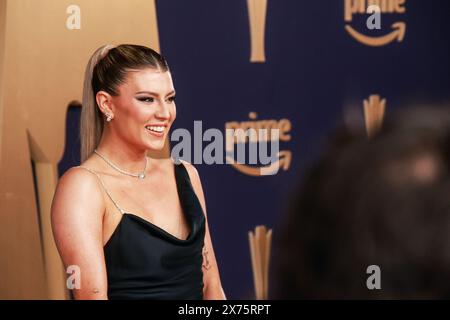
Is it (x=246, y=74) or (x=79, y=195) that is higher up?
(x=246, y=74)

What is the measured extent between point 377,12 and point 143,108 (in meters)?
1.14

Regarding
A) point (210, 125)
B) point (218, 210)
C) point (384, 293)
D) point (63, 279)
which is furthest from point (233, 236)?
point (384, 293)

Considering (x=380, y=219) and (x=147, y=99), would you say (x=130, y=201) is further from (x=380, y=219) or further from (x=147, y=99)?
(x=380, y=219)

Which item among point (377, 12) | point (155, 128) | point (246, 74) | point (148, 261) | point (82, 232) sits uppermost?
point (377, 12)

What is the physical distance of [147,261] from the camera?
1961 mm

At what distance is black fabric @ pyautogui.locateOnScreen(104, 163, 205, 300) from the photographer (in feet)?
6.40

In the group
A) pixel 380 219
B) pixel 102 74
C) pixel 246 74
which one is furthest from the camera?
pixel 246 74

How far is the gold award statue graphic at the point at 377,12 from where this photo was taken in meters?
2.78

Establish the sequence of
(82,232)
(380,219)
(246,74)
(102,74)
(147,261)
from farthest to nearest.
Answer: (246,74)
(102,74)
(147,261)
(82,232)
(380,219)

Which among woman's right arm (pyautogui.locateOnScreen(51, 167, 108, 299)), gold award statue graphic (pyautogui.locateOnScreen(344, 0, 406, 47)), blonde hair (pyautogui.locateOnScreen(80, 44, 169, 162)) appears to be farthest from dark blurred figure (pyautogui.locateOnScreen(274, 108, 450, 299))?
gold award statue graphic (pyautogui.locateOnScreen(344, 0, 406, 47))

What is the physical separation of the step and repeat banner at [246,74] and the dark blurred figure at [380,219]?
2.04 metres

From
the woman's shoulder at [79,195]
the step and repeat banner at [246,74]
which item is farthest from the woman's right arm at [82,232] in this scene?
the step and repeat banner at [246,74]

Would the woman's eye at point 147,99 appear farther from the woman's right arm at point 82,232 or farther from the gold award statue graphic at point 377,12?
the gold award statue graphic at point 377,12

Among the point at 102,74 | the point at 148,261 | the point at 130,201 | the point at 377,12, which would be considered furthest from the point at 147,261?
the point at 377,12
